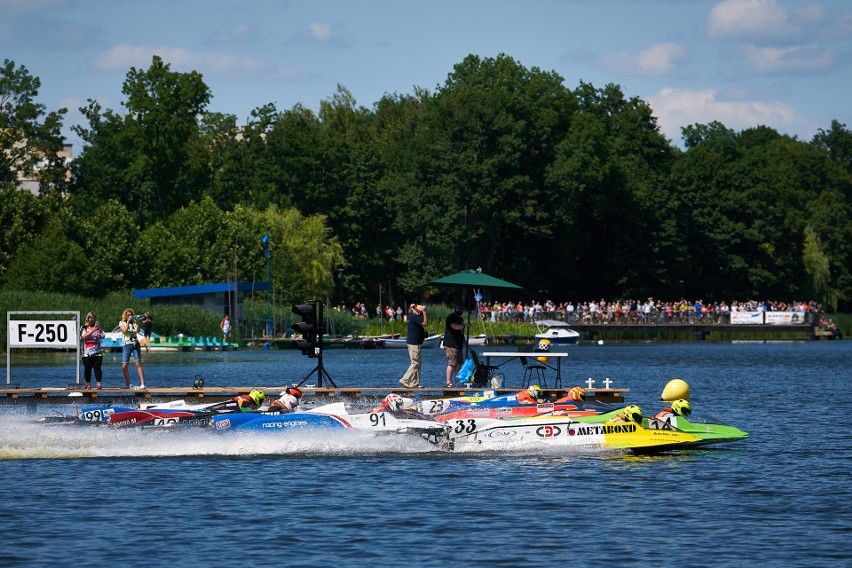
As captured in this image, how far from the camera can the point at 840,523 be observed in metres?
20.6

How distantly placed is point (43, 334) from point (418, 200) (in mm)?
71145

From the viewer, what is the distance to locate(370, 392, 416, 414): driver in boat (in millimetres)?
27436

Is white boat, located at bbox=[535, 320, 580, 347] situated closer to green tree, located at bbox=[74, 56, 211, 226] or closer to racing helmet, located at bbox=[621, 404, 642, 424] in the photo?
green tree, located at bbox=[74, 56, 211, 226]

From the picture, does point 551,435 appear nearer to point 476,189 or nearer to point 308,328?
point 308,328

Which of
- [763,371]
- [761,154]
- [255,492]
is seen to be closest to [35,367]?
[763,371]

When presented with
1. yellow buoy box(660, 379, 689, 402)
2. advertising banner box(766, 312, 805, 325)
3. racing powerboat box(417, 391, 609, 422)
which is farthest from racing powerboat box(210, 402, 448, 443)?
advertising banner box(766, 312, 805, 325)

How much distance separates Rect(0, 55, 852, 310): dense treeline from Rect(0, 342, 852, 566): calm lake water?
54631 millimetres

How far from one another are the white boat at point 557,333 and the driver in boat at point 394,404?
63863mm

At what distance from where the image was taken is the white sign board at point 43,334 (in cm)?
3275

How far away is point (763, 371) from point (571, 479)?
37474 millimetres

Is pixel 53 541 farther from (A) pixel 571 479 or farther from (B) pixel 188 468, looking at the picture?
(A) pixel 571 479

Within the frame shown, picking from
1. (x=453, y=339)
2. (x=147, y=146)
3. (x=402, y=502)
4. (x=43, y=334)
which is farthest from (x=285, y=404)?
(x=147, y=146)

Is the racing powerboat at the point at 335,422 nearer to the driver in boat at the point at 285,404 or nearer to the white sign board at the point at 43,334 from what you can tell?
the driver in boat at the point at 285,404

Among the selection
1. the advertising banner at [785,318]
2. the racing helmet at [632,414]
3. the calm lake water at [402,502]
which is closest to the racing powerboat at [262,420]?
the calm lake water at [402,502]
